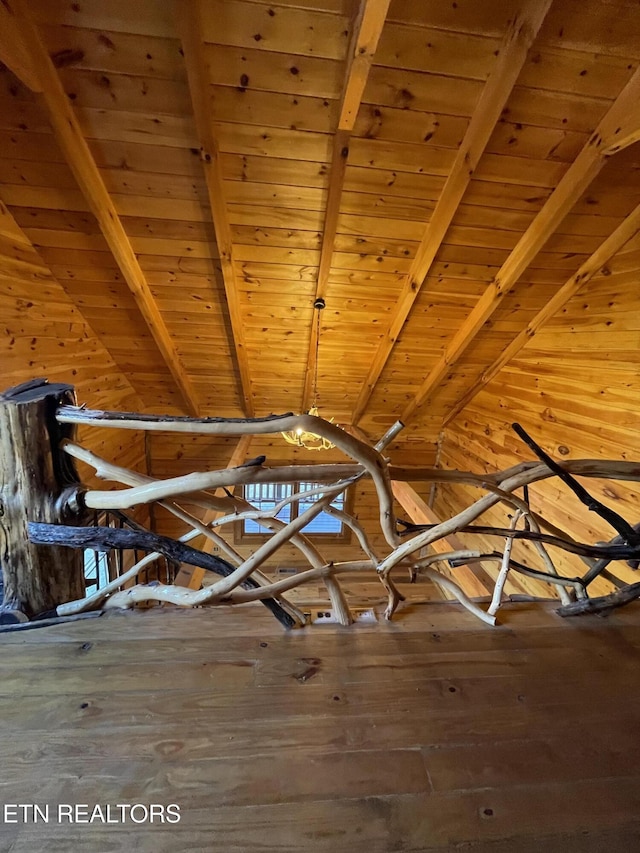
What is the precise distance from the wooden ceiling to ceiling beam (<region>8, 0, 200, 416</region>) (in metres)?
0.01

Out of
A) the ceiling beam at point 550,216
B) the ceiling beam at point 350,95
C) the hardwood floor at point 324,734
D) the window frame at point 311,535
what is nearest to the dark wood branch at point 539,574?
the hardwood floor at point 324,734

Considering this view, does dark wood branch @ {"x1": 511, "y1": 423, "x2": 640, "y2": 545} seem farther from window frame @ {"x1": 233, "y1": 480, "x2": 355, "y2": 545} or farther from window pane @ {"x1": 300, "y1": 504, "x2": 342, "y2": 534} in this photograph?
window pane @ {"x1": 300, "y1": 504, "x2": 342, "y2": 534}

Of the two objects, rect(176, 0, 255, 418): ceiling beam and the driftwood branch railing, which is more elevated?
rect(176, 0, 255, 418): ceiling beam

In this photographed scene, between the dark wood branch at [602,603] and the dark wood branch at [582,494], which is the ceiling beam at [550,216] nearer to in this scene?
the dark wood branch at [582,494]

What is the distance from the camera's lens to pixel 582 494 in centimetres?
101

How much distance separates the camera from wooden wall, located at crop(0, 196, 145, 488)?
2361 mm

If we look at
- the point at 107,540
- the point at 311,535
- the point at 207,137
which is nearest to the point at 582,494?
the point at 107,540

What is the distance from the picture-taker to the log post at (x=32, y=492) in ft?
3.05

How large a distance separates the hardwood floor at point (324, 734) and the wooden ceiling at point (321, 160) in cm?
207

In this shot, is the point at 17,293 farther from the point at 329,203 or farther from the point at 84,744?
the point at 84,744

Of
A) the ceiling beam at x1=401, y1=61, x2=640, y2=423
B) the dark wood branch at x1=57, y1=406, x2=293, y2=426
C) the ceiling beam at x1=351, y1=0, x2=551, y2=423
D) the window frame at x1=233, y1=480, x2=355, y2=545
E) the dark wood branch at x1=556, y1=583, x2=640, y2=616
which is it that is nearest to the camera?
the dark wood branch at x1=57, y1=406, x2=293, y2=426

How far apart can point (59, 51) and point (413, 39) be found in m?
1.48

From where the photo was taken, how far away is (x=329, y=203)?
2242 millimetres

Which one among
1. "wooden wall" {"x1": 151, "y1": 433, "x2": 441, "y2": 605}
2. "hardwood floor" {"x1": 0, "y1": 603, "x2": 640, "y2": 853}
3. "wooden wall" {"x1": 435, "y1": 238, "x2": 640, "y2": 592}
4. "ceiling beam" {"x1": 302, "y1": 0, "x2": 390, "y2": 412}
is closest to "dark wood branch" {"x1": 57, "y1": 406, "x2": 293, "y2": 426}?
"hardwood floor" {"x1": 0, "y1": 603, "x2": 640, "y2": 853}
